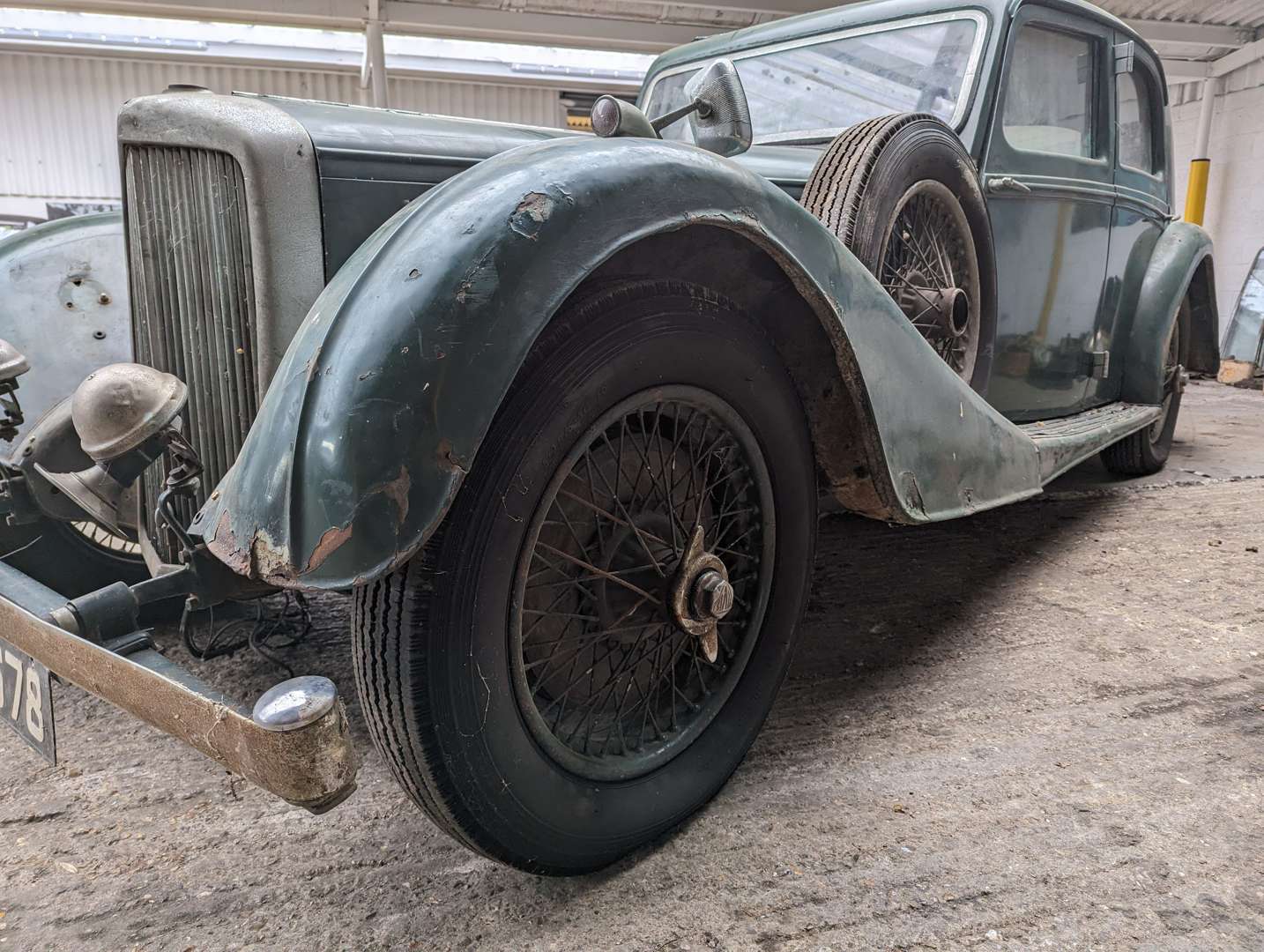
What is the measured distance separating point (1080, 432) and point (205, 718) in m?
2.56

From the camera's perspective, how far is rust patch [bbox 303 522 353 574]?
1.01m

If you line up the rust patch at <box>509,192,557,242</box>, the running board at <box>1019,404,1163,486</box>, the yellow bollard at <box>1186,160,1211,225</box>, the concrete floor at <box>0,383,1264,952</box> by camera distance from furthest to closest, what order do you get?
the yellow bollard at <box>1186,160,1211,225</box> < the running board at <box>1019,404,1163,486</box> < the concrete floor at <box>0,383,1264,952</box> < the rust patch at <box>509,192,557,242</box>

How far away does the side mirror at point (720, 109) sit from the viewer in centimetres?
174

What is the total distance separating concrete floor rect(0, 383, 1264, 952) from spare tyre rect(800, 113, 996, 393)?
81 cm

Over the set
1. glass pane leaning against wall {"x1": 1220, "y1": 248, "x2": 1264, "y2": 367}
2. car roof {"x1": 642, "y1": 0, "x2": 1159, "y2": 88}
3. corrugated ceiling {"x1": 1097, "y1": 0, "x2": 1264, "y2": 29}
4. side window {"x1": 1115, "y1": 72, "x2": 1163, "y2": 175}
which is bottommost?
glass pane leaning against wall {"x1": 1220, "y1": 248, "x2": 1264, "y2": 367}

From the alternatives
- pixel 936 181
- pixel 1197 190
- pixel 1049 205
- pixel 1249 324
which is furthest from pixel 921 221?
pixel 1197 190

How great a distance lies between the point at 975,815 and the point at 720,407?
0.84m

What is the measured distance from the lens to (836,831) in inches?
59.0

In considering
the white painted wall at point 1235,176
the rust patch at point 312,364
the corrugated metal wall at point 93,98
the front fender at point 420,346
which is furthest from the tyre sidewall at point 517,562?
the corrugated metal wall at point 93,98

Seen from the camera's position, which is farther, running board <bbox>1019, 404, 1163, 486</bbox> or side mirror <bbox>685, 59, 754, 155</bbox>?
running board <bbox>1019, 404, 1163, 486</bbox>

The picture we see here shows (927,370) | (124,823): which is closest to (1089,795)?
(927,370)

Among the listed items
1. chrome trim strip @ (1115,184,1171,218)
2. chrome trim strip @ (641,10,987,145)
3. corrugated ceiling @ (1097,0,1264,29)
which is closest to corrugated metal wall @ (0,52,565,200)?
corrugated ceiling @ (1097,0,1264,29)

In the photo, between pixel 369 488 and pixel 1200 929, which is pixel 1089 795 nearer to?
pixel 1200 929

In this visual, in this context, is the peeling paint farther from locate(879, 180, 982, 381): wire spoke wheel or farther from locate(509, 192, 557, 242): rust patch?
locate(879, 180, 982, 381): wire spoke wheel
